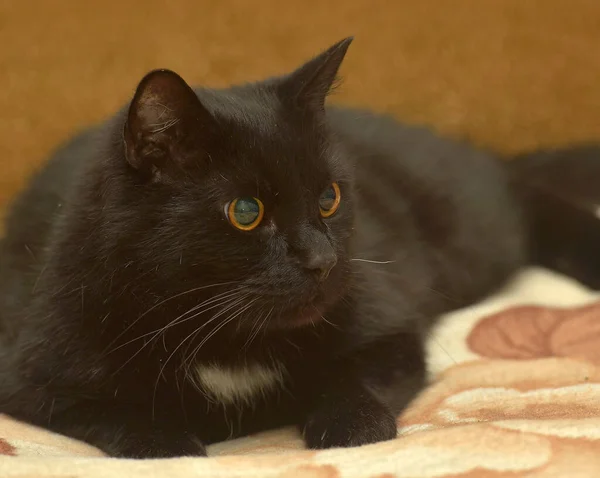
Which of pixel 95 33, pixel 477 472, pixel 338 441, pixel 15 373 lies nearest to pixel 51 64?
pixel 95 33

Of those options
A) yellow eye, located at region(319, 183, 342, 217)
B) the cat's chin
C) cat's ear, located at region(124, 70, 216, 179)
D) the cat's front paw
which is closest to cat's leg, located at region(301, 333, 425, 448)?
the cat's front paw

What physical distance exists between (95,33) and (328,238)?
1214mm

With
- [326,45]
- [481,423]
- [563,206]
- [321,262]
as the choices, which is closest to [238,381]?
[321,262]

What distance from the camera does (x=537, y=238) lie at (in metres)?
Answer: 1.95

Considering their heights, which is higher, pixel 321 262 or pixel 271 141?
pixel 271 141

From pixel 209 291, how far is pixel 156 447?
0.24m

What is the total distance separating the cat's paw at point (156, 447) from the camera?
3.69 ft

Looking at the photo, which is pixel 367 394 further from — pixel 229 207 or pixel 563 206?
pixel 563 206

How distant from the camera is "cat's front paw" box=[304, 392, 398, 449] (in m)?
1.14

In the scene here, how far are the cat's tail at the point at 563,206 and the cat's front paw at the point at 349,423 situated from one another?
0.81 meters

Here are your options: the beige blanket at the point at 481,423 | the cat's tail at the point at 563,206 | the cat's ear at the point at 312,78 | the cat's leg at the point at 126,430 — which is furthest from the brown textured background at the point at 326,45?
the cat's leg at the point at 126,430

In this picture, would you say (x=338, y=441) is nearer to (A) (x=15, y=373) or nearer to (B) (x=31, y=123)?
(A) (x=15, y=373)

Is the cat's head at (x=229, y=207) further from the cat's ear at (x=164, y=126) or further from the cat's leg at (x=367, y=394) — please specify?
the cat's leg at (x=367, y=394)

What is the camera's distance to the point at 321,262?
1.10 m
